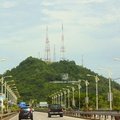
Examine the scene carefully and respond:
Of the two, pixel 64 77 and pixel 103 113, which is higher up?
pixel 64 77

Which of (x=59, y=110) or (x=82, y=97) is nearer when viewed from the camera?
(x=59, y=110)

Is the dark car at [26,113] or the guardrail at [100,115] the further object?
the dark car at [26,113]

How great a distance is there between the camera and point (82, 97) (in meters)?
160

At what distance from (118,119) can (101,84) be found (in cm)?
13393

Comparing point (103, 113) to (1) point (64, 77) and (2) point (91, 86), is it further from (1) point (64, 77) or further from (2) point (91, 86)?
(1) point (64, 77)

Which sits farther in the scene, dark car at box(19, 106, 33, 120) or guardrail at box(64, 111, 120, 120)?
dark car at box(19, 106, 33, 120)

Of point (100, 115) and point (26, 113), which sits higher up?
point (26, 113)

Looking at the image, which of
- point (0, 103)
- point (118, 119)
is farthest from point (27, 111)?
point (0, 103)

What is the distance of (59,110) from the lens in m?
82.8

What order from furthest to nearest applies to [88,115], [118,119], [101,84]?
1. [101,84]
2. [88,115]
3. [118,119]

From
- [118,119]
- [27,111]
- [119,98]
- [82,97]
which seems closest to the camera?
[118,119]

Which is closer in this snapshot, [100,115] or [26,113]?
[100,115]

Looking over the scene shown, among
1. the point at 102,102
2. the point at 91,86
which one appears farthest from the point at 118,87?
the point at 102,102

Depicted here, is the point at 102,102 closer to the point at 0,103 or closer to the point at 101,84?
the point at 101,84
